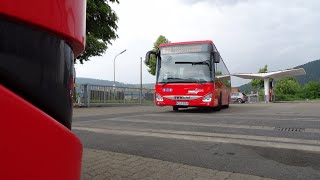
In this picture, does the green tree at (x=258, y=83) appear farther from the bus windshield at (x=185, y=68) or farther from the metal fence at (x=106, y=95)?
the bus windshield at (x=185, y=68)

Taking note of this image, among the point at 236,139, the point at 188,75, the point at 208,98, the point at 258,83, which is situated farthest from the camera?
the point at 258,83

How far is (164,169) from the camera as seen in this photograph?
4020 mm

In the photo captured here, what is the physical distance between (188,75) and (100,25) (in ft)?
38.9

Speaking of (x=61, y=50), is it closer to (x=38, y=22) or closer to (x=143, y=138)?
(x=38, y=22)

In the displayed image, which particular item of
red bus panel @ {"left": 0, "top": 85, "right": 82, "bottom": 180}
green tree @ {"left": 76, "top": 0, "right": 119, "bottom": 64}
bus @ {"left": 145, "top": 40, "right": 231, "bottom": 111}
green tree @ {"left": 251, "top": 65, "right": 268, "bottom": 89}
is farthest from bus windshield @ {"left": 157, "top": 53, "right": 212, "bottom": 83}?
green tree @ {"left": 251, "top": 65, "right": 268, "bottom": 89}

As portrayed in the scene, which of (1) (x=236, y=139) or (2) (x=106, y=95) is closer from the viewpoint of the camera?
(1) (x=236, y=139)

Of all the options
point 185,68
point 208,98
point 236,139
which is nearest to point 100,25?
point 185,68

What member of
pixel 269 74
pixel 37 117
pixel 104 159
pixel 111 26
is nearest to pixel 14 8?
pixel 37 117

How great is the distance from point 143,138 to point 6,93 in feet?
17.5

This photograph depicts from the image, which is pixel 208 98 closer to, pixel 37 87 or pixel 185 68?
pixel 185 68

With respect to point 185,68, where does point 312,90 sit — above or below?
above

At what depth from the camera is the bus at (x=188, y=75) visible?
14109 millimetres

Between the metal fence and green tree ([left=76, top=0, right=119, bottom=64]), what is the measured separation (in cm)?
251

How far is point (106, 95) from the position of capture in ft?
74.4
